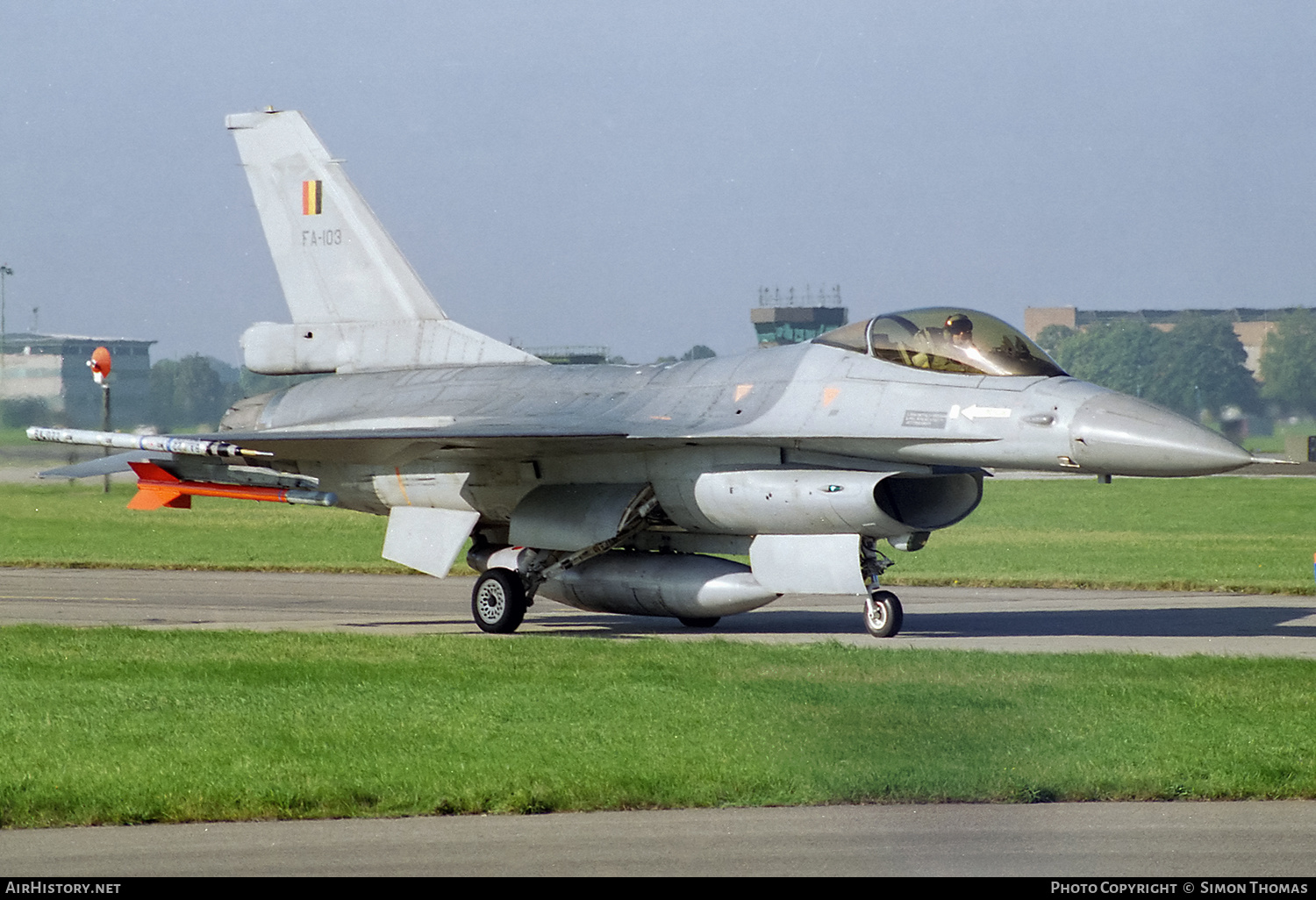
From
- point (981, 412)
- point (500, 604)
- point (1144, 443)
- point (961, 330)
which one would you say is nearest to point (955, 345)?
point (961, 330)

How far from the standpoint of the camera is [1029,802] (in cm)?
697

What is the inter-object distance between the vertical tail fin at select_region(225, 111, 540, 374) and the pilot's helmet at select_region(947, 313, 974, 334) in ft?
17.2

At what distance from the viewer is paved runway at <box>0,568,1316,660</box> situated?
13539 millimetres

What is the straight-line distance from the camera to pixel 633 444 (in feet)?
45.5

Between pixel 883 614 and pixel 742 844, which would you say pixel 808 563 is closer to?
pixel 883 614

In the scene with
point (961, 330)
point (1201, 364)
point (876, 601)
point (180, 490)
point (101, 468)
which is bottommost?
point (876, 601)

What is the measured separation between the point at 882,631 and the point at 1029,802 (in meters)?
6.33

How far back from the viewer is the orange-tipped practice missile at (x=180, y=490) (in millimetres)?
14930

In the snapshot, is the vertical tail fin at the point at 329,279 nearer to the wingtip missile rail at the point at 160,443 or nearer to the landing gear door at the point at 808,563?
the wingtip missile rail at the point at 160,443

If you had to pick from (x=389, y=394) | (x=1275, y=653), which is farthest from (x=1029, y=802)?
(x=389, y=394)

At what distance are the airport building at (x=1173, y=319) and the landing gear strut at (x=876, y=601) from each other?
9390 millimetres

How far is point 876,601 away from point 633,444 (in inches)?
102
